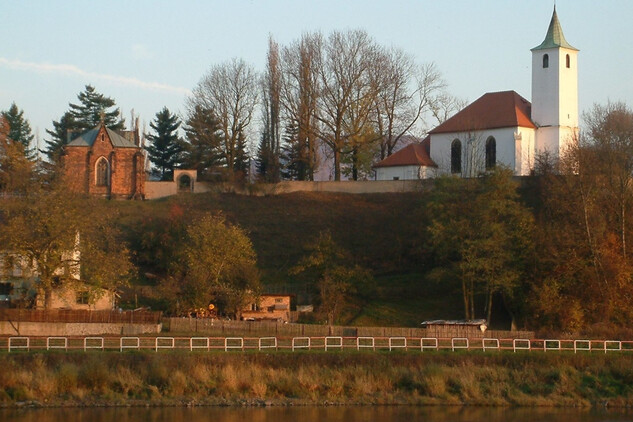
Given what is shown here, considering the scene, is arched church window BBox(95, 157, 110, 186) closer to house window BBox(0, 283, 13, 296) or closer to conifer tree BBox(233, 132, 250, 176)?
conifer tree BBox(233, 132, 250, 176)

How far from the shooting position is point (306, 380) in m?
34.2

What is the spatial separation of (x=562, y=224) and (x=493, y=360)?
54.8 feet

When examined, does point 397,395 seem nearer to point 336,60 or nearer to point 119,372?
point 119,372

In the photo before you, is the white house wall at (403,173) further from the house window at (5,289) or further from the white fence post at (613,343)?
the white fence post at (613,343)

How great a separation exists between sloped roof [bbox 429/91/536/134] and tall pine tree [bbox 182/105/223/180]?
17.2 m

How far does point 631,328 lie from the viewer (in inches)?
1810

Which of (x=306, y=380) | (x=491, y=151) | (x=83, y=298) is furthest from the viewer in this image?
(x=491, y=151)

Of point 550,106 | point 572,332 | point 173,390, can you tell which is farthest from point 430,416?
point 550,106

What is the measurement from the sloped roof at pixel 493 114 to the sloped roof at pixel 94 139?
2377cm

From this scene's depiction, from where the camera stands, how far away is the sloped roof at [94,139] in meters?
75.2

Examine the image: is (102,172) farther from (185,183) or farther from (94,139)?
(185,183)

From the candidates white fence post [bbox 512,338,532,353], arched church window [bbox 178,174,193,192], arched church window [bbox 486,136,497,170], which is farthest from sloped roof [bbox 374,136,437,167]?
white fence post [bbox 512,338,532,353]

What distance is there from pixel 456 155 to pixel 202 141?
65.9ft

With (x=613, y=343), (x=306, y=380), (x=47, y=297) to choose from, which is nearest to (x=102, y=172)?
(x=47, y=297)
